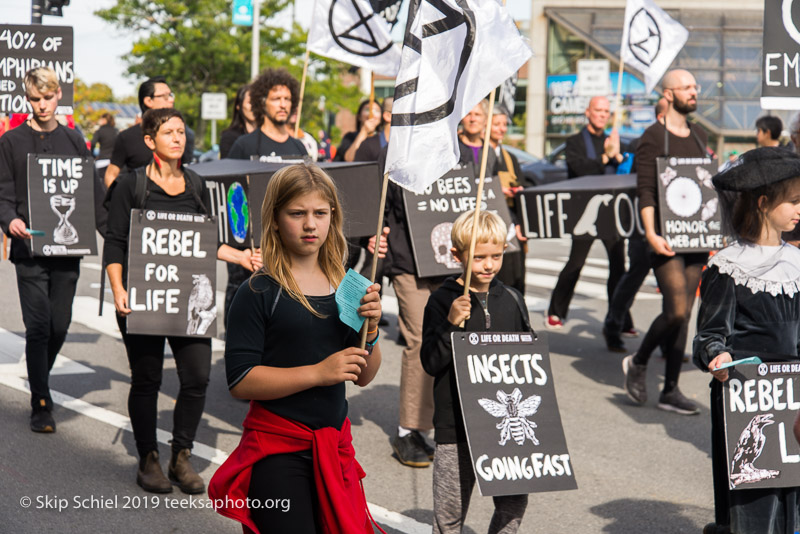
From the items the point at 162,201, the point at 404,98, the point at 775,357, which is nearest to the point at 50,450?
the point at 162,201

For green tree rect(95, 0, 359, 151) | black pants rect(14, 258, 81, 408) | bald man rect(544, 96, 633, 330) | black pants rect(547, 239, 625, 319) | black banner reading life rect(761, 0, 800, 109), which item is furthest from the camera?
green tree rect(95, 0, 359, 151)

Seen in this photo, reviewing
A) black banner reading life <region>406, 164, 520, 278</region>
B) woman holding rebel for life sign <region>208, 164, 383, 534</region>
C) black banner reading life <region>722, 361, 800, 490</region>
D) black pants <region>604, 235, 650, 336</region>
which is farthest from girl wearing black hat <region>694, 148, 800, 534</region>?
black pants <region>604, 235, 650, 336</region>

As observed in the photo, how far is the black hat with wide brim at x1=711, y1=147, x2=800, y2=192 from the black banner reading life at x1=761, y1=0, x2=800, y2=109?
48.5 inches

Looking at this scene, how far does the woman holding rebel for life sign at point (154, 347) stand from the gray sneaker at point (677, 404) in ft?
11.5

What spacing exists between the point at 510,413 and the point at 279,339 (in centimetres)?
128

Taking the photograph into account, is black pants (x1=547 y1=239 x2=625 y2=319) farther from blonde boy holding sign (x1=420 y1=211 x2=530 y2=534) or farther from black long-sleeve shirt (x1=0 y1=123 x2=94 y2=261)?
blonde boy holding sign (x1=420 y1=211 x2=530 y2=534)

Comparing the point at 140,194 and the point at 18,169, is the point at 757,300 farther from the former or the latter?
the point at 18,169

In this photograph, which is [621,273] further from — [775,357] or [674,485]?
[775,357]

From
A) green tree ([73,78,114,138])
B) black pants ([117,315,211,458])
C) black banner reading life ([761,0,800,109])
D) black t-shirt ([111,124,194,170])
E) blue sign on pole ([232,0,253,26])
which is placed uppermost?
blue sign on pole ([232,0,253,26])

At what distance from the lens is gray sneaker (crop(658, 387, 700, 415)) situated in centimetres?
728

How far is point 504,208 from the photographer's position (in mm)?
7000

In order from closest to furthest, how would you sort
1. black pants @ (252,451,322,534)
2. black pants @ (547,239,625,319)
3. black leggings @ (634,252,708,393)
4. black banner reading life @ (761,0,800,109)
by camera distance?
black pants @ (252,451,322,534) < black banner reading life @ (761,0,800,109) < black leggings @ (634,252,708,393) < black pants @ (547,239,625,319)

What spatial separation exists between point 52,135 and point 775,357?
475 centimetres

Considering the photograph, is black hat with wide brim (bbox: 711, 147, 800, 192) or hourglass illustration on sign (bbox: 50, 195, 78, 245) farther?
hourglass illustration on sign (bbox: 50, 195, 78, 245)
